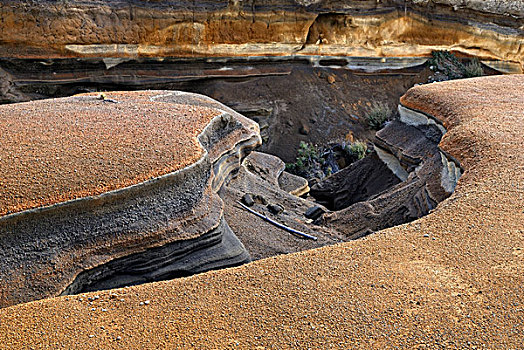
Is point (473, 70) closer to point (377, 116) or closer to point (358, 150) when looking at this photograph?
point (377, 116)

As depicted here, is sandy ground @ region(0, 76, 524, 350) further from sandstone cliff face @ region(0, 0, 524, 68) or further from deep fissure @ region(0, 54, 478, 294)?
sandstone cliff face @ region(0, 0, 524, 68)

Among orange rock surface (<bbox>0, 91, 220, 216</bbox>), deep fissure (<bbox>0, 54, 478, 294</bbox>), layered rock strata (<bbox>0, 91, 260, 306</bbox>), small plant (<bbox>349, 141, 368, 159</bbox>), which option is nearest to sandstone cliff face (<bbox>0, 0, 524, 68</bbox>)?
deep fissure (<bbox>0, 54, 478, 294</bbox>)

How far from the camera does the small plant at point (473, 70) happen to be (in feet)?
34.7

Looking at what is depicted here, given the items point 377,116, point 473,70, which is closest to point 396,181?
point 377,116

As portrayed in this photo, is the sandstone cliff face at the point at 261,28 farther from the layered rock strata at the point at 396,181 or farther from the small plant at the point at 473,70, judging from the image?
the layered rock strata at the point at 396,181

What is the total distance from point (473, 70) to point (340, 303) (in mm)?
9908

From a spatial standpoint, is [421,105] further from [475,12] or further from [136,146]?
[475,12]

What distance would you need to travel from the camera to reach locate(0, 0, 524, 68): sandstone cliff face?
309 inches

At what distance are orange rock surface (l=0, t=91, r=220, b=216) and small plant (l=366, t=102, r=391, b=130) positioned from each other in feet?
20.4

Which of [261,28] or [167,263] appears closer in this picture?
[167,263]

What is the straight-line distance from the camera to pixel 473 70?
10625mm

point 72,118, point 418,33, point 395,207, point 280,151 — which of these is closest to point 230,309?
point 72,118

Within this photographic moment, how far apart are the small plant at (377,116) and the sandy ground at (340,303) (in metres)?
7.35

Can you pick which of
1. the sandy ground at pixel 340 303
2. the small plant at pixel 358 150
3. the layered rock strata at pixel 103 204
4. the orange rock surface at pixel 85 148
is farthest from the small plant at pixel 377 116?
the sandy ground at pixel 340 303
